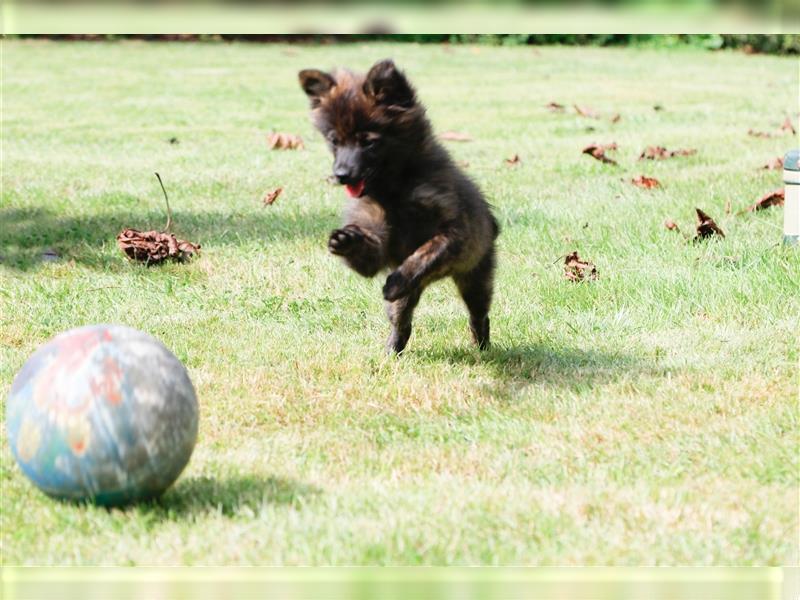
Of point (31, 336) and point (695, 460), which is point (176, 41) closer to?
point (31, 336)

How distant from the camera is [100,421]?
360cm

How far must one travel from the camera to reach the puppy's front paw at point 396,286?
5.12 m

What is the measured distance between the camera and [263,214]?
906 cm

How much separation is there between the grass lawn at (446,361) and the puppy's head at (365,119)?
3.48 feet

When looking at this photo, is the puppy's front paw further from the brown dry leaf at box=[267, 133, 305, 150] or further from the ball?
the brown dry leaf at box=[267, 133, 305, 150]

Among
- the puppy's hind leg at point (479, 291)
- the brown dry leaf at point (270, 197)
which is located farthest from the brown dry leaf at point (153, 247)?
the puppy's hind leg at point (479, 291)

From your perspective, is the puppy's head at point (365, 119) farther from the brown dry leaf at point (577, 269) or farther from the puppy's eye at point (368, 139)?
the brown dry leaf at point (577, 269)

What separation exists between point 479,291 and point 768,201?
3.67 meters

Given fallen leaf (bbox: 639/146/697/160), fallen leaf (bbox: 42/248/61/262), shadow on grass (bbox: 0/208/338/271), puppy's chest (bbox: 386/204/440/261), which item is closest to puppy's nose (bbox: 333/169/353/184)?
puppy's chest (bbox: 386/204/440/261)

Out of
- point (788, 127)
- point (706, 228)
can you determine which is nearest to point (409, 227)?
point (706, 228)

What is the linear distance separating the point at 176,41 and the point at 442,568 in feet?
80.8

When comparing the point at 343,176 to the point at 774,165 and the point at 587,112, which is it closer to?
the point at 774,165

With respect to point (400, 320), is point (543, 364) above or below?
below
